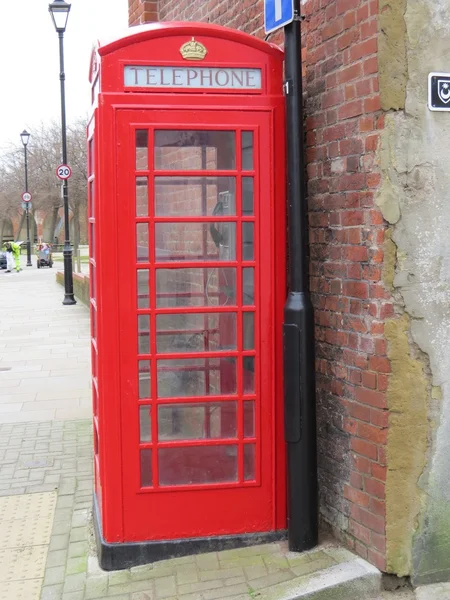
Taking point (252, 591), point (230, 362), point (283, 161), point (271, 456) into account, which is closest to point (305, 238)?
point (283, 161)

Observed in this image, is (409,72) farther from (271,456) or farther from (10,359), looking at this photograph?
(10,359)

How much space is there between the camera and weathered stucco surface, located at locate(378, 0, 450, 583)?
3176 millimetres

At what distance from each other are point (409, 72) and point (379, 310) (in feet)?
3.58

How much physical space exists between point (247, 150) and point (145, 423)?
1.49 metres

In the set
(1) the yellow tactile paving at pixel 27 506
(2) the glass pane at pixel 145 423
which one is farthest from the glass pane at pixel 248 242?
(1) the yellow tactile paving at pixel 27 506

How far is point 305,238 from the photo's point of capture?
3535 mm

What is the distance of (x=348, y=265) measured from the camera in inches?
135

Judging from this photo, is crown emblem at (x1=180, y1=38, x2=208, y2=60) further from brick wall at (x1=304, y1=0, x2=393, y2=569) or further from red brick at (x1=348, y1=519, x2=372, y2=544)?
red brick at (x1=348, y1=519, x2=372, y2=544)

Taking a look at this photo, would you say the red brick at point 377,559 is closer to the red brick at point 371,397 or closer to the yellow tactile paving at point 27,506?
the red brick at point 371,397

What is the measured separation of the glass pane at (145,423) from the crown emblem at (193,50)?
178 centimetres

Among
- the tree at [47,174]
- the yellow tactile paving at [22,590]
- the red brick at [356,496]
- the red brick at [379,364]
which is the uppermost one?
the tree at [47,174]

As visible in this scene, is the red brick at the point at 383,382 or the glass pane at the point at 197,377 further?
the glass pane at the point at 197,377

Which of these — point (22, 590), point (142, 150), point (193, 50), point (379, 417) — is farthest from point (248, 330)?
point (22, 590)

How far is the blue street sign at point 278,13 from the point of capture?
Answer: 3371mm
